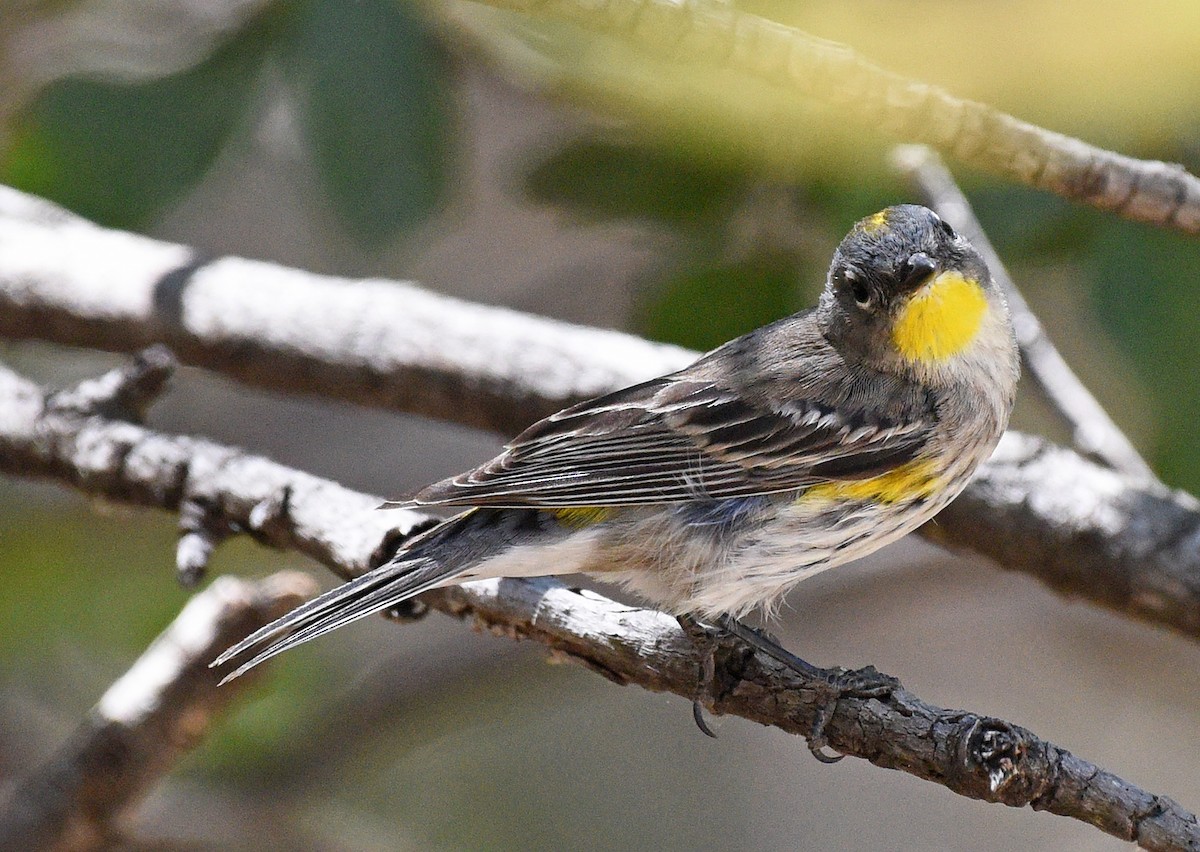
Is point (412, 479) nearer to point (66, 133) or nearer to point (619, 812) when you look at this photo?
point (619, 812)

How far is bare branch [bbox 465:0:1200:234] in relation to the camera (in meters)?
2.09

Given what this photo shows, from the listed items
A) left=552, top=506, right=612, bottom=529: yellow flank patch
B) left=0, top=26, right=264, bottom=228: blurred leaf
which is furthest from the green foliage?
left=552, top=506, right=612, bottom=529: yellow flank patch

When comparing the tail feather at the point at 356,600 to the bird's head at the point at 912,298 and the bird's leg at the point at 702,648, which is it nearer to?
the bird's leg at the point at 702,648

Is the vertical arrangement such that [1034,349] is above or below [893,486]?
above

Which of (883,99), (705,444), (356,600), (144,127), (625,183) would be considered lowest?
(356,600)

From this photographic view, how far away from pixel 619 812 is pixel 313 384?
8.95 feet

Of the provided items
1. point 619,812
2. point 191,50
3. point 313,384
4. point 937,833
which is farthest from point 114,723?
point 937,833

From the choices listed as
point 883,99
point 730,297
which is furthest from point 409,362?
point 883,99

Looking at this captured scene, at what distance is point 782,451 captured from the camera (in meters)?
2.61

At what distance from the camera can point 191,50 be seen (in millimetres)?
3102

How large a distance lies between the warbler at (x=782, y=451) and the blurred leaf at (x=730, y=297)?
43 cm

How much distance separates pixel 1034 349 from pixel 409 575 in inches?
74.1

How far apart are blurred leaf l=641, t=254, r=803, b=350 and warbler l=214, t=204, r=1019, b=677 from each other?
16.9 inches

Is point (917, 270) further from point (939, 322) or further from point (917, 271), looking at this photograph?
point (939, 322)
